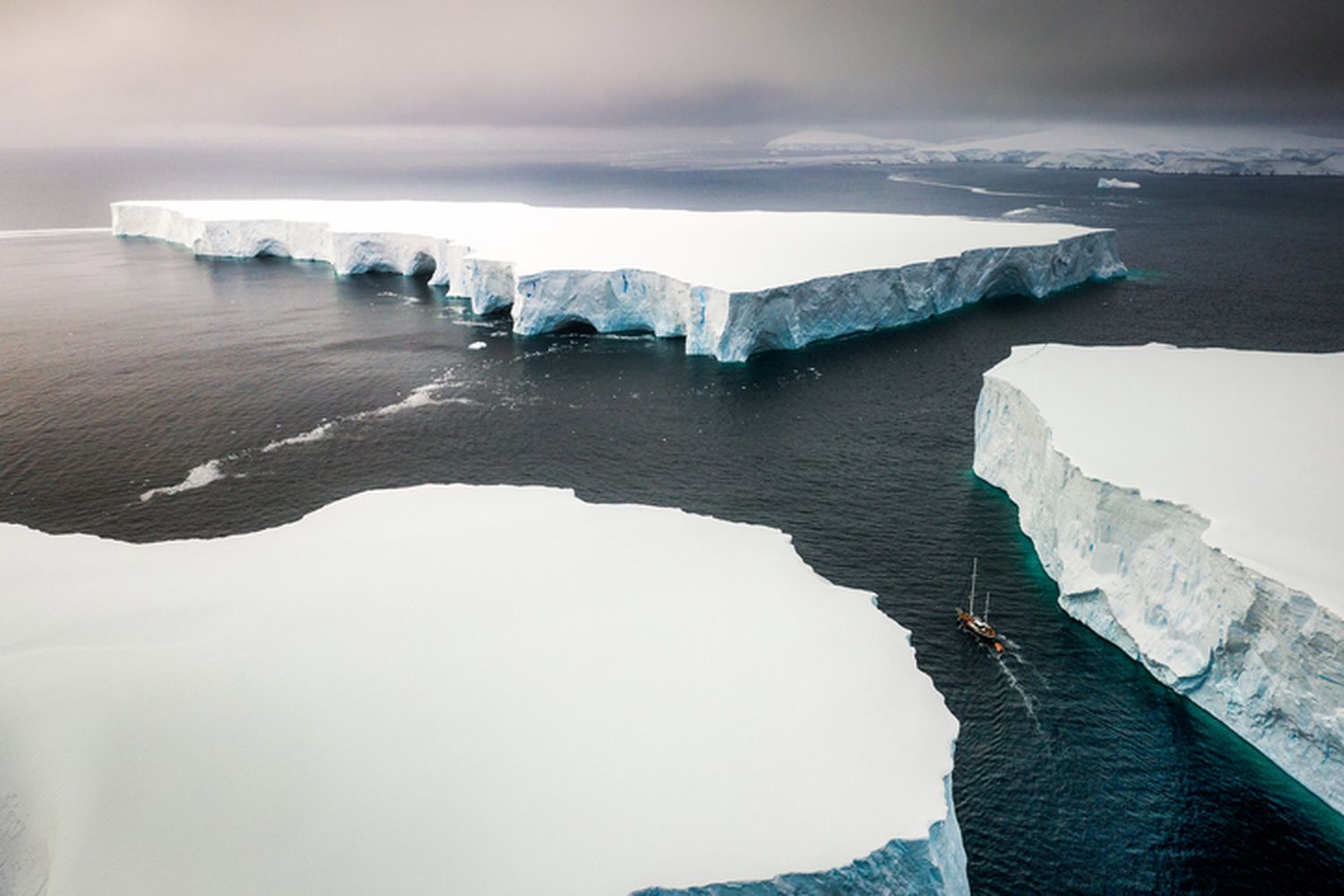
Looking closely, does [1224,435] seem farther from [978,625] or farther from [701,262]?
[701,262]

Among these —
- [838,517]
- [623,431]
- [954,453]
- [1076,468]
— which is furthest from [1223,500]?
[623,431]

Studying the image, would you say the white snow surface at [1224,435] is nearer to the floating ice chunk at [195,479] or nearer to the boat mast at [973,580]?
the boat mast at [973,580]

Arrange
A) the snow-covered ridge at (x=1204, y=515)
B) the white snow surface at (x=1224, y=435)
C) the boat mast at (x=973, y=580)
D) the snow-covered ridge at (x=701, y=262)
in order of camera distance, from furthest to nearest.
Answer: the snow-covered ridge at (x=701, y=262) → the boat mast at (x=973, y=580) → the white snow surface at (x=1224, y=435) → the snow-covered ridge at (x=1204, y=515)

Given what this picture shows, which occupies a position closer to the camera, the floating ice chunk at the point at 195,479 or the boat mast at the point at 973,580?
the boat mast at the point at 973,580

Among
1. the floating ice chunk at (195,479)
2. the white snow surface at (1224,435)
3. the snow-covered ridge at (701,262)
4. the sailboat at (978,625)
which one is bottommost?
the sailboat at (978,625)

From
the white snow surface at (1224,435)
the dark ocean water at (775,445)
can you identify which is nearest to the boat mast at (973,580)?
the dark ocean water at (775,445)

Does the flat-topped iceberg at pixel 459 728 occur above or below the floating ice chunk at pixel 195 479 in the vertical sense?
above

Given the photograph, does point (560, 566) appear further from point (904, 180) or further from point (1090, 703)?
point (904, 180)
